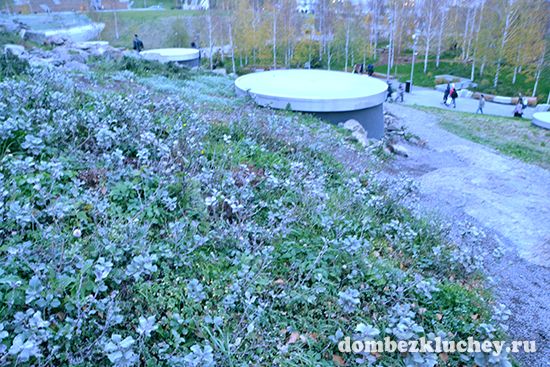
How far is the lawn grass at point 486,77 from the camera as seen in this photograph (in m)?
26.8

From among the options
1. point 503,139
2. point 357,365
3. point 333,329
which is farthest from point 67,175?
point 503,139

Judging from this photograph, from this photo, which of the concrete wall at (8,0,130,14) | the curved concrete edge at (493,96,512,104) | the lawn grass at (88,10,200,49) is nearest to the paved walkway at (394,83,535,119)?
the curved concrete edge at (493,96,512,104)

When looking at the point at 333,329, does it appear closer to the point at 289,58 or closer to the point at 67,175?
the point at 67,175

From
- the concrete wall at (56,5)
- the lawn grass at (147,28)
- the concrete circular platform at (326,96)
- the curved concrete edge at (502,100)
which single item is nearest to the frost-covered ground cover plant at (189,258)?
the concrete circular platform at (326,96)

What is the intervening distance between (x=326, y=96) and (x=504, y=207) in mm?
5229

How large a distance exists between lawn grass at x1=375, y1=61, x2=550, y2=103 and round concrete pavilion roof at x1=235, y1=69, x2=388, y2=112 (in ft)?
59.3

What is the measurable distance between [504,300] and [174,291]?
11.5ft

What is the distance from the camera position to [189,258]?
106 inches

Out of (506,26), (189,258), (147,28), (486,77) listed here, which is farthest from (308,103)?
(147,28)

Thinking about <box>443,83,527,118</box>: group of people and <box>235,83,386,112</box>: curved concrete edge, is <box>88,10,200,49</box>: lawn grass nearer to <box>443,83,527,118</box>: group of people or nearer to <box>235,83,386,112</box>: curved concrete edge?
<box>443,83,527,118</box>: group of people

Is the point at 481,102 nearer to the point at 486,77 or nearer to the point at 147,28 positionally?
the point at 486,77

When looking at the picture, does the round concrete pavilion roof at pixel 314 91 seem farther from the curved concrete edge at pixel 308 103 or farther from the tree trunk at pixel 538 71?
the tree trunk at pixel 538 71

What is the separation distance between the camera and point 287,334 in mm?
2475

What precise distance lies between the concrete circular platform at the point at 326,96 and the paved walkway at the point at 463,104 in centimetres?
1094
